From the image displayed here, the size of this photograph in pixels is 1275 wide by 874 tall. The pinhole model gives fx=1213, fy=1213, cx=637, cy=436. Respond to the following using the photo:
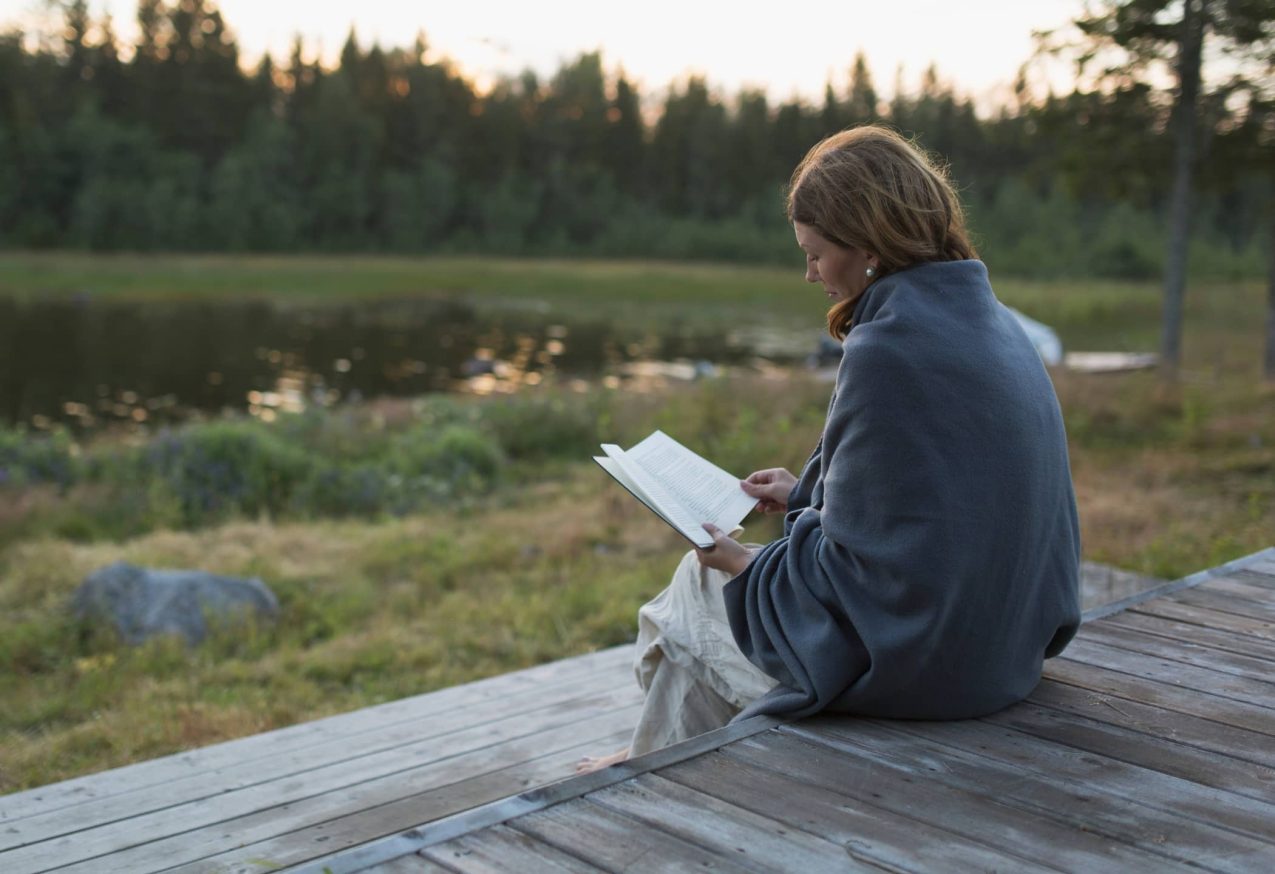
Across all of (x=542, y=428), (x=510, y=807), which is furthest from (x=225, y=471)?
(x=510, y=807)

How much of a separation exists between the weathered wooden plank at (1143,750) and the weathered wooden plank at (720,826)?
0.74m

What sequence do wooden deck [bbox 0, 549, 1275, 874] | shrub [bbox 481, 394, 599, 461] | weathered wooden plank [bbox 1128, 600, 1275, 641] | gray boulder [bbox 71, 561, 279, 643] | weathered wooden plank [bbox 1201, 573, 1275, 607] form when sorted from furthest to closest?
shrub [bbox 481, 394, 599, 461] → gray boulder [bbox 71, 561, 279, 643] → weathered wooden plank [bbox 1201, 573, 1275, 607] → weathered wooden plank [bbox 1128, 600, 1275, 641] → wooden deck [bbox 0, 549, 1275, 874]

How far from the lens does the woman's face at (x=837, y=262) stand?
2.35m

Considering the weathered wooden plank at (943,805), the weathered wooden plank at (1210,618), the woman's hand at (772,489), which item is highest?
the woman's hand at (772,489)

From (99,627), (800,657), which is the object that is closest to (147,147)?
(99,627)

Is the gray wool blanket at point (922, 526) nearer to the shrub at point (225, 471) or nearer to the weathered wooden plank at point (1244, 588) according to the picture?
the weathered wooden plank at point (1244, 588)

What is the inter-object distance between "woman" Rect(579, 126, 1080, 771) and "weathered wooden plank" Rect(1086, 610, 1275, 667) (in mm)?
→ 766

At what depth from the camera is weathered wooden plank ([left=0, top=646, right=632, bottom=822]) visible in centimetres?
318

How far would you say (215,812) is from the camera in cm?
306

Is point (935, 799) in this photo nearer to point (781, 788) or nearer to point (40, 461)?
point (781, 788)

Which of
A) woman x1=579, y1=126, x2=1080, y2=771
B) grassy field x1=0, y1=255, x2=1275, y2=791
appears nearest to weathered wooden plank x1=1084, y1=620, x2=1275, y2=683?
woman x1=579, y1=126, x2=1080, y2=771

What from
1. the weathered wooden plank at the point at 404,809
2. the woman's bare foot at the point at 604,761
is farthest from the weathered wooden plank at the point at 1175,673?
the weathered wooden plank at the point at 404,809

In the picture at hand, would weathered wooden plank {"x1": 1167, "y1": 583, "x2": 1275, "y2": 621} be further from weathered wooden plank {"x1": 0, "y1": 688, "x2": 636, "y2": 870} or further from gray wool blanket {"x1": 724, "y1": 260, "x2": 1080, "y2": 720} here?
weathered wooden plank {"x1": 0, "y1": 688, "x2": 636, "y2": 870}

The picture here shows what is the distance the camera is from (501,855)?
1803mm
